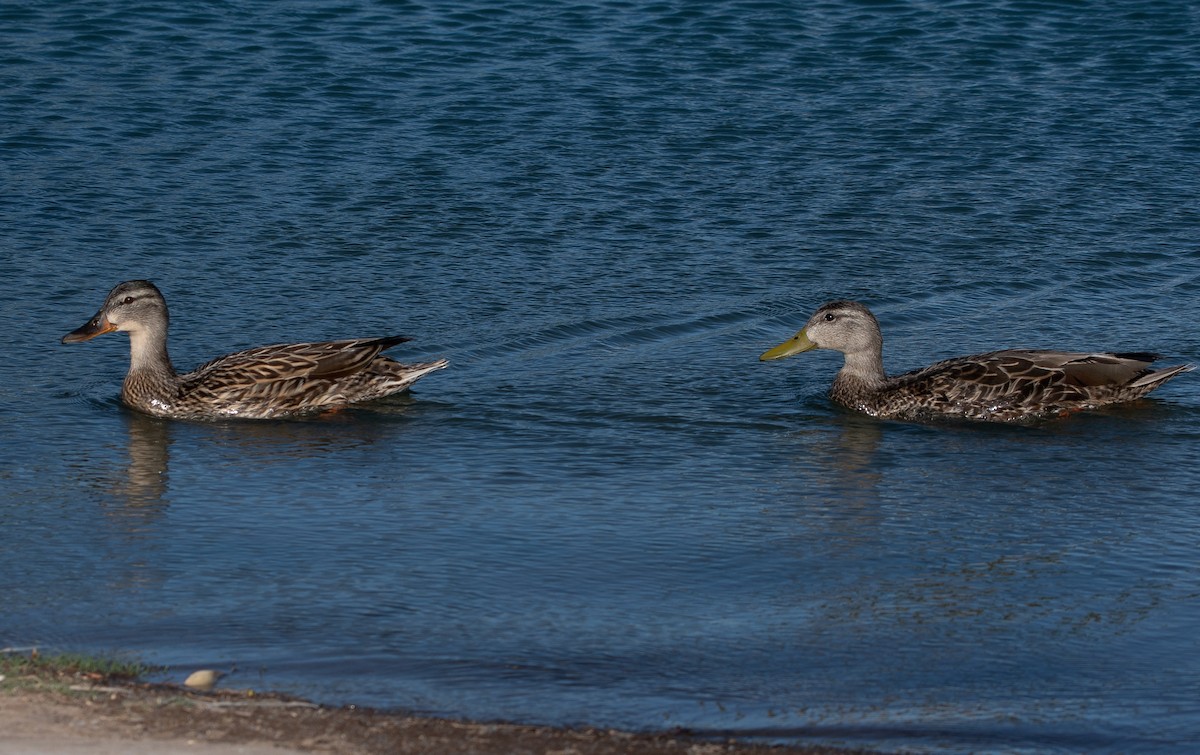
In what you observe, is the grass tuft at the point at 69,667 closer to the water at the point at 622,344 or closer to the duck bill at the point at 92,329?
the water at the point at 622,344

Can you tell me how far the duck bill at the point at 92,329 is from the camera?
12.3 meters

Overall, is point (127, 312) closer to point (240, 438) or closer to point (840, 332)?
point (240, 438)

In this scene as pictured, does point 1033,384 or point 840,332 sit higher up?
point 840,332

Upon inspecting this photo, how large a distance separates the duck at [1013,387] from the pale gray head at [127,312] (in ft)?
14.7

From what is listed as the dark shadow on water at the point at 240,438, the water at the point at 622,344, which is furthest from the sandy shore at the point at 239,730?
the dark shadow on water at the point at 240,438

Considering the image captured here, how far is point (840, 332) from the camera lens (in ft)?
41.8

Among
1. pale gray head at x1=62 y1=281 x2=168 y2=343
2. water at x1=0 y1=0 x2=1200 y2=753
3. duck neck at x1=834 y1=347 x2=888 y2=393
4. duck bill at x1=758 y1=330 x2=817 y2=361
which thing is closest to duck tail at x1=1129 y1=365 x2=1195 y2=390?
water at x1=0 y1=0 x2=1200 y2=753

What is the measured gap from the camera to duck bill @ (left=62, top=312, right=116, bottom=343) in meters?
12.3

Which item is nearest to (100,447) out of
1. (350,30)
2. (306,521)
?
(306,521)

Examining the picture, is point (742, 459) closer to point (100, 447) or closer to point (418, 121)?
point (100, 447)

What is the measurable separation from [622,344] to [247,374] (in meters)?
2.65

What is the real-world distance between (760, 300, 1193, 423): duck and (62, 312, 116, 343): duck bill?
15.6 feet

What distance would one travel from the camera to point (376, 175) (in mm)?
17031

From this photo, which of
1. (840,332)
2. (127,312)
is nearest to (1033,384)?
(840,332)
